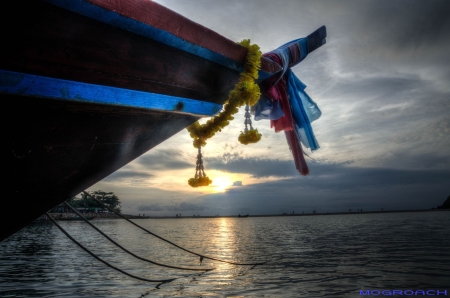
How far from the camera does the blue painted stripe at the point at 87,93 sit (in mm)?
1674

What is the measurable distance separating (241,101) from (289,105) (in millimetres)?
1266

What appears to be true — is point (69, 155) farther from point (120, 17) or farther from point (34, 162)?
point (120, 17)

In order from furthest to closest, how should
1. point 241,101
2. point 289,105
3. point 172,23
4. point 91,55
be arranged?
point 289,105 → point 241,101 → point 172,23 → point 91,55

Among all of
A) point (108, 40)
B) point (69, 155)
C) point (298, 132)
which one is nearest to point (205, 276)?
point (298, 132)

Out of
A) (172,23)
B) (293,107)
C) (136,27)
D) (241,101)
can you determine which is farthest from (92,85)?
(293,107)

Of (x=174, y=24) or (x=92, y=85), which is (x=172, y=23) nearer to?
(x=174, y=24)

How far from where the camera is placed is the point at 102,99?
6.67 ft

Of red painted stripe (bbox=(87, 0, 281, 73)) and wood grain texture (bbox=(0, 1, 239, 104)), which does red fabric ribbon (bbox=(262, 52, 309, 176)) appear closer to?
red painted stripe (bbox=(87, 0, 281, 73))

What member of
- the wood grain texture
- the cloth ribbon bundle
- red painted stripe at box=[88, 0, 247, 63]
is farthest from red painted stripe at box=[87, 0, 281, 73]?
the cloth ribbon bundle

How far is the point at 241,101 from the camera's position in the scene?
9.43 ft

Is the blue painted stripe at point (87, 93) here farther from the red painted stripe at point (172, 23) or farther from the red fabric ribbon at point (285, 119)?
the red fabric ribbon at point (285, 119)

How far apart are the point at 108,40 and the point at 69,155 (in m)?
0.90

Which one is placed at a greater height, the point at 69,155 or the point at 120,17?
the point at 120,17

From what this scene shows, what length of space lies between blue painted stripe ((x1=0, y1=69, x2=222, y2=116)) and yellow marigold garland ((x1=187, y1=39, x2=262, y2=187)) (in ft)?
1.30
